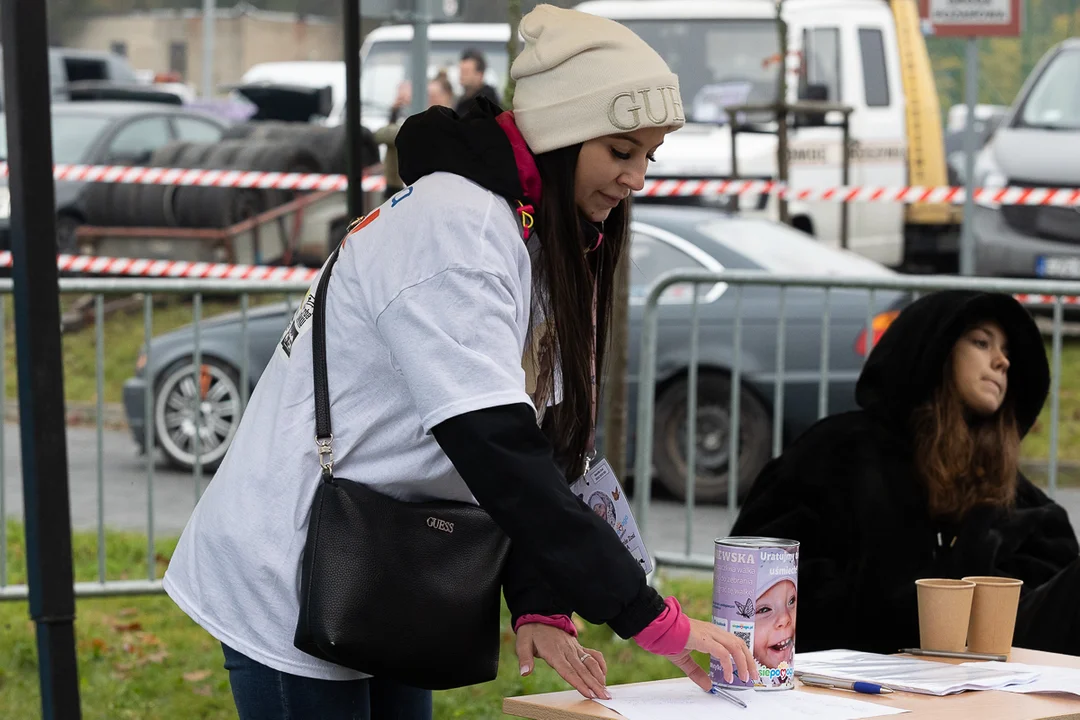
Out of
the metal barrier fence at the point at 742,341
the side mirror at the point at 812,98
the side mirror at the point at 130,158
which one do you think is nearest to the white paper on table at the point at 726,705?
the metal barrier fence at the point at 742,341

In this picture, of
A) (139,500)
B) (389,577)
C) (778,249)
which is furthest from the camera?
(778,249)

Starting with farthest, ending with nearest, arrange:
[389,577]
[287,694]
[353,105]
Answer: [353,105], [287,694], [389,577]

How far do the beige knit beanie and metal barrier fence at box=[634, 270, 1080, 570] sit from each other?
2.94 m

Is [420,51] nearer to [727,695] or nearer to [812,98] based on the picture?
[727,695]

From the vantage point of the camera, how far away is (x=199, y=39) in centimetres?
4628

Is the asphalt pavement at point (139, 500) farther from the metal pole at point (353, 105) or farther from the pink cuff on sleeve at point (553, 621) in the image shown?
the pink cuff on sleeve at point (553, 621)

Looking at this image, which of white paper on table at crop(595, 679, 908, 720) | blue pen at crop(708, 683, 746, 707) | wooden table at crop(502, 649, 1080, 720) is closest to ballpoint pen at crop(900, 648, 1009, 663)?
wooden table at crop(502, 649, 1080, 720)

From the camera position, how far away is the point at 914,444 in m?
3.89

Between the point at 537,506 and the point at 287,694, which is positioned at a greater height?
the point at 537,506

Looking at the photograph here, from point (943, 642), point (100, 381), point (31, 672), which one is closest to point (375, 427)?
point (943, 642)

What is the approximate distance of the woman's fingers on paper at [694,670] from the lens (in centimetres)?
229

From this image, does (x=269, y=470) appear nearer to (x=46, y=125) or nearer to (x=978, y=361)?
(x=46, y=125)

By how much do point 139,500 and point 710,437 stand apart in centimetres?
263

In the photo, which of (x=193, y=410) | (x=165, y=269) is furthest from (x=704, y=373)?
(x=165, y=269)
